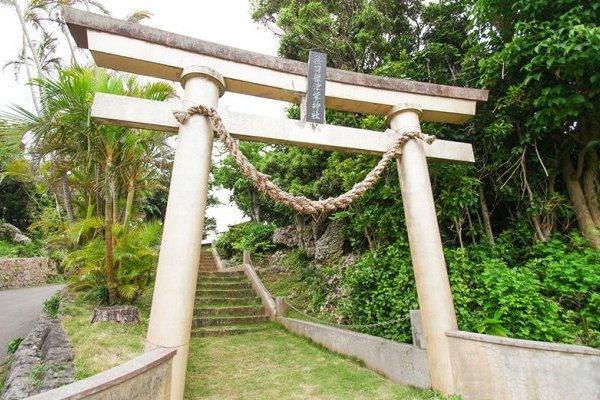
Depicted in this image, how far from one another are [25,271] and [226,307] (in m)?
13.9

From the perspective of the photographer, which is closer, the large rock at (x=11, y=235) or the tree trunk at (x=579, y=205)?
the tree trunk at (x=579, y=205)

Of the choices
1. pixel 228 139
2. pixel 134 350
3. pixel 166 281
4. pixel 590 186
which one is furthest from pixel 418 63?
pixel 134 350

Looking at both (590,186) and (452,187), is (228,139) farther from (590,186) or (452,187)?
(590,186)

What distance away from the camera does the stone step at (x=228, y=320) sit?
7.94m

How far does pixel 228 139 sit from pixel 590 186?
6.04 metres

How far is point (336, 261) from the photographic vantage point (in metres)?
10.1

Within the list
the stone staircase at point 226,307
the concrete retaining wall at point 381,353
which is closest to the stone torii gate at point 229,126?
the concrete retaining wall at point 381,353

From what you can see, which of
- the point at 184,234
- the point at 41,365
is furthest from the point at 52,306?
the point at 184,234

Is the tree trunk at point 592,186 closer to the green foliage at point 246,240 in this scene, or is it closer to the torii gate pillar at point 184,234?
the torii gate pillar at point 184,234

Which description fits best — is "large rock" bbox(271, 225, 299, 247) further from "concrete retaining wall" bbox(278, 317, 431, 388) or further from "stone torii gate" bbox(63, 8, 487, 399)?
"stone torii gate" bbox(63, 8, 487, 399)

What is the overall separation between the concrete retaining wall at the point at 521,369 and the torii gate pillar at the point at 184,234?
288cm

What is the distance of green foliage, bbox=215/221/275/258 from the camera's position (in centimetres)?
1575

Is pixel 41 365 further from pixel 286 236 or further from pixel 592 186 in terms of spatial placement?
pixel 286 236

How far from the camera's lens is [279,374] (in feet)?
16.1
